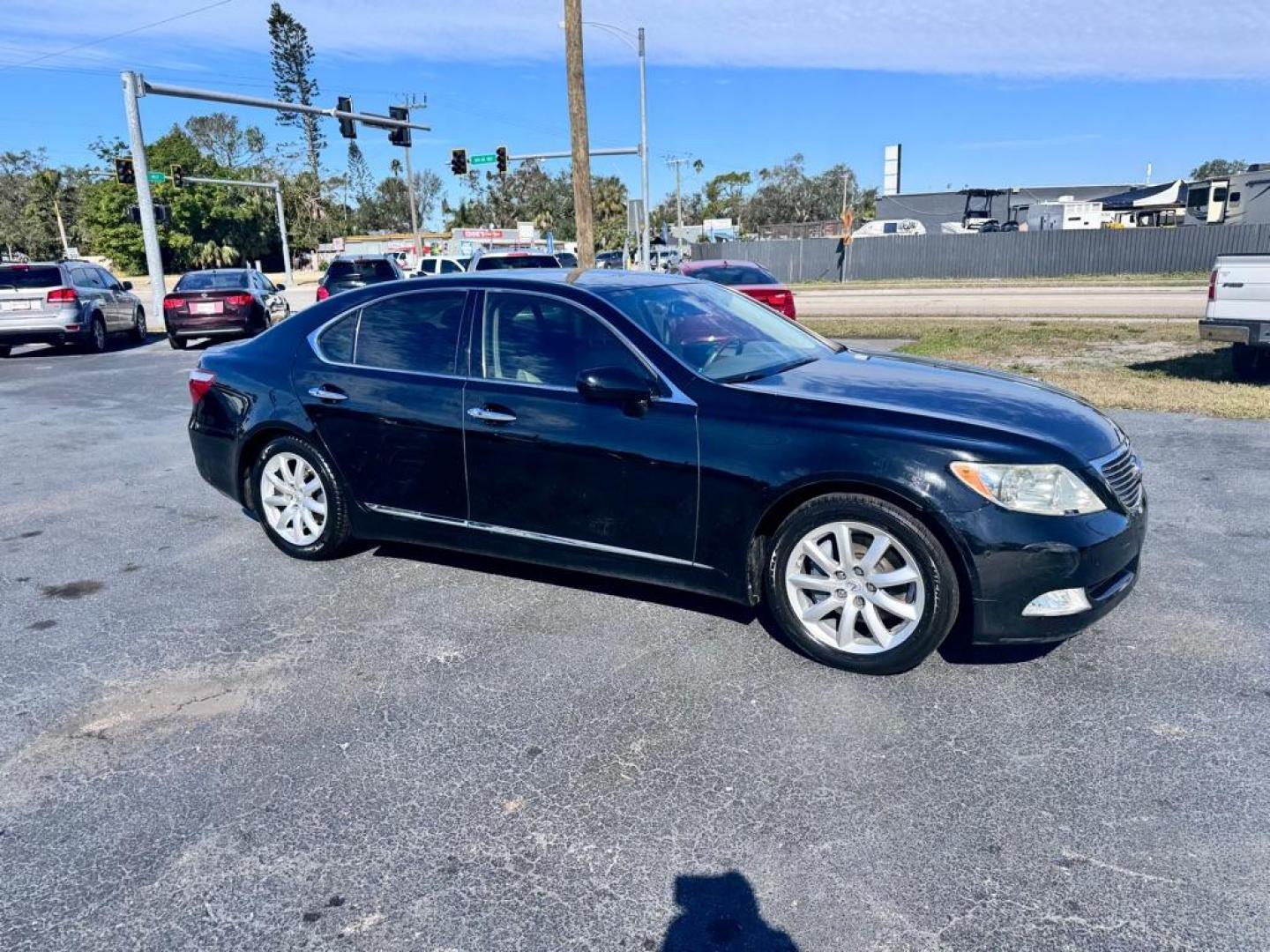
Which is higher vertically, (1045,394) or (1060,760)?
(1045,394)

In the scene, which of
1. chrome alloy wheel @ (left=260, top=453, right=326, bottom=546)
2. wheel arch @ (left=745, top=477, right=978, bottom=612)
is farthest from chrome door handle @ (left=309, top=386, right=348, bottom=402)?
wheel arch @ (left=745, top=477, right=978, bottom=612)

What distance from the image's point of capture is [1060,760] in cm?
320

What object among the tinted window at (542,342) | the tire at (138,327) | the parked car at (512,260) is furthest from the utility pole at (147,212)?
the tinted window at (542,342)

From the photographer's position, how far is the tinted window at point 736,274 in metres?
15.9

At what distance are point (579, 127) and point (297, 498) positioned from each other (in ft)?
45.3

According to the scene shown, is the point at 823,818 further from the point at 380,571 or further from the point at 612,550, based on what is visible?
the point at 380,571

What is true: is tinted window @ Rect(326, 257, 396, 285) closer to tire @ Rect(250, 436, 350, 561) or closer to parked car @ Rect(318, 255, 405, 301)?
parked car @ Rect(318, 255, 405, 301)

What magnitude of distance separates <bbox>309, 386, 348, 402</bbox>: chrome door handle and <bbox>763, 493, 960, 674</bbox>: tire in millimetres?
2455

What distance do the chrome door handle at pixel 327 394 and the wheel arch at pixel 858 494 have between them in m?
2.36

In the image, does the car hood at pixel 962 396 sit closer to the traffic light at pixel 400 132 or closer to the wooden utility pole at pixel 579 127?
the wooden utility pole at pixel 579 127

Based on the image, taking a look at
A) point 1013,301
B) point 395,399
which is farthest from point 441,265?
Result: point 395,399

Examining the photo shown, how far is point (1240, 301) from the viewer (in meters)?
9.38

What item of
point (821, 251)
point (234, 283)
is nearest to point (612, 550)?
point (234, 283)

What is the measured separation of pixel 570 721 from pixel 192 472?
5392mm
